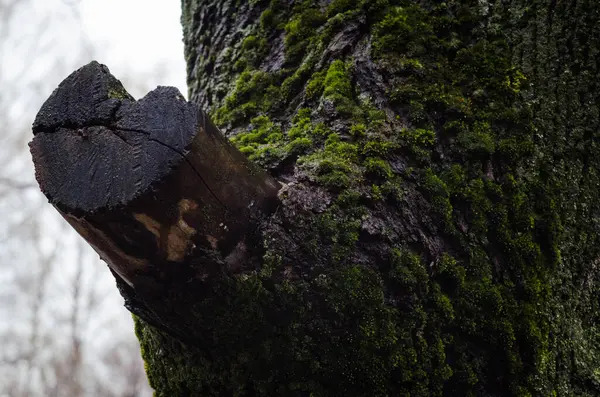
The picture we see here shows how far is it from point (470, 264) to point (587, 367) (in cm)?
47

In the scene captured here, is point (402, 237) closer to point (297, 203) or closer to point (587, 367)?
point (297, 203)

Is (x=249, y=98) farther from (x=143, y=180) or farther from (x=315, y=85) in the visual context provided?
(x=143, y=180)

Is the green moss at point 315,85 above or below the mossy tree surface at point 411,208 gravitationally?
above

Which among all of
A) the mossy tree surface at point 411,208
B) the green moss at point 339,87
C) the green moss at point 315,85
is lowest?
the mossy tree surface at point 411,208

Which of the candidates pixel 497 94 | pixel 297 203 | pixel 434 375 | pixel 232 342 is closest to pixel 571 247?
pixel 497 94

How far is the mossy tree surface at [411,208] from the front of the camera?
3.52 feet

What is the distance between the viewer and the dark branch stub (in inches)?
35.4

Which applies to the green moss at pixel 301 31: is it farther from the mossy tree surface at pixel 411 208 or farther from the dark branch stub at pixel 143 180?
the dark branch stub at pixel 143 180

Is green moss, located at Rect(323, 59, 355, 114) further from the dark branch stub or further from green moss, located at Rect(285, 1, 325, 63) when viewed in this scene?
the dark branch stub

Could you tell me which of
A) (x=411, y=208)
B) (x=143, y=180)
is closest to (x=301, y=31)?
(x=411, y=208)

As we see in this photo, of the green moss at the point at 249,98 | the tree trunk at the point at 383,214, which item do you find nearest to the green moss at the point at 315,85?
the tree trunk at the point at 383,214

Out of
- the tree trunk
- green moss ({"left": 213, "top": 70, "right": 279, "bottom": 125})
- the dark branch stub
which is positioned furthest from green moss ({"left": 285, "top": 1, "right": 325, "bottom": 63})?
the dark branch stub

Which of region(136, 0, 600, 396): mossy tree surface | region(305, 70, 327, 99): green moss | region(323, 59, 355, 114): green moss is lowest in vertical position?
region(136, 0, 600, 396): mossy tree surface

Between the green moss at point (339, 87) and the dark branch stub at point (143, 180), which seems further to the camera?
the green moss at point (339, 87)
